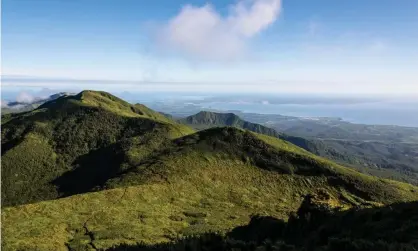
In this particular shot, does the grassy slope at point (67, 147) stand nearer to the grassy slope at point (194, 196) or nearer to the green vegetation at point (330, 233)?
the grassy slope at point (194, 196)

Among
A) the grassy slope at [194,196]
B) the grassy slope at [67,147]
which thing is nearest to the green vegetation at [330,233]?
the grassy slope at [194,196]

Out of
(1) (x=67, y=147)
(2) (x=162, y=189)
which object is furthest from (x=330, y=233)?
(1) (x=67, y=147)

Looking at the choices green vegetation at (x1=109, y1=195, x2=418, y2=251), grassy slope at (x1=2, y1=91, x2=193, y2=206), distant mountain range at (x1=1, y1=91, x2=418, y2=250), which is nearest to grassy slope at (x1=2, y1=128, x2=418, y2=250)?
distant mountain range at (x1=1, y1=91, x2=418, y2=250)

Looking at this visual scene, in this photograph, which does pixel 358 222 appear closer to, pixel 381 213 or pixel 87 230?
pixel 381 213

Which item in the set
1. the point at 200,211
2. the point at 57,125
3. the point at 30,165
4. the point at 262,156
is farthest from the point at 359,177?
the point at 57,125

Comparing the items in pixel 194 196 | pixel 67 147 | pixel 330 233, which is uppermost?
pixel 330 233

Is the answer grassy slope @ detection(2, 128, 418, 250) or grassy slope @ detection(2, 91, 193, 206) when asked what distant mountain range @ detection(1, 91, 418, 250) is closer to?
grassy slope @ detection(2, 128, 418, 250)

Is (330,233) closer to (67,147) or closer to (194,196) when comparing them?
(194,196)
